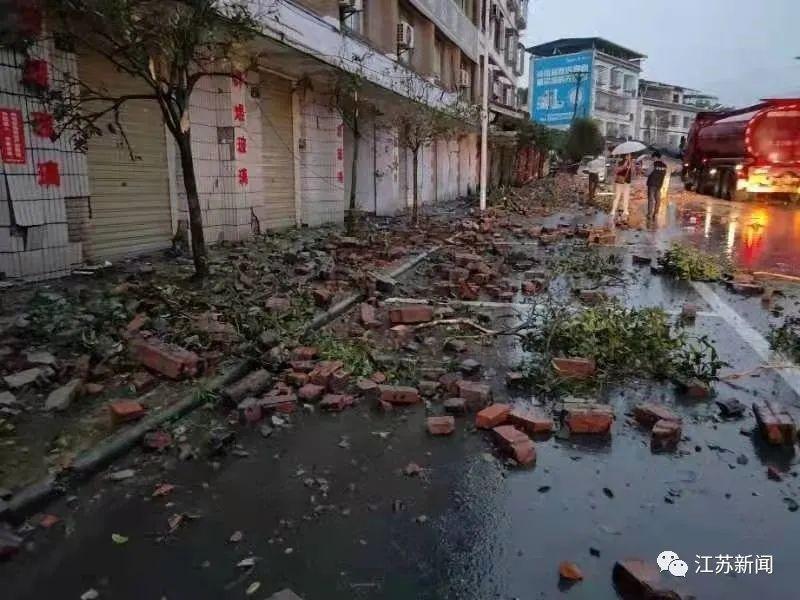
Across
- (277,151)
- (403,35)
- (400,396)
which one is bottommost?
(400,396)

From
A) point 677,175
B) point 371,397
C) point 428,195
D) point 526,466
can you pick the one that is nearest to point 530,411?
point 526,466

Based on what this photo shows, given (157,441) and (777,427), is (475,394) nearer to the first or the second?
(777,427)

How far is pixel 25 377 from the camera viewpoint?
161 inches

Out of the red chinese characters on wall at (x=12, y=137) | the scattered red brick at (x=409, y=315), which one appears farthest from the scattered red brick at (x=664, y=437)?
the red chinese characters on wall at (x=12, y=137)

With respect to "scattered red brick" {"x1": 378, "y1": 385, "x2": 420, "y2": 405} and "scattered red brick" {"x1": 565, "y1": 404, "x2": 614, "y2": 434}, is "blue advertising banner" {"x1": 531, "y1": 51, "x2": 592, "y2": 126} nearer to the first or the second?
"scattered red brick" {"x1": 378, "y1": 385, "x2": 420, "y2": 405}

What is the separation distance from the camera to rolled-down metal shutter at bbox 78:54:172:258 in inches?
317

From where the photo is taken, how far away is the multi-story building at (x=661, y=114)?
232ft

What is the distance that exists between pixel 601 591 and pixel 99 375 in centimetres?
359

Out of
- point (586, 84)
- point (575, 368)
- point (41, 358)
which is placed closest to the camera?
point (41, 358)

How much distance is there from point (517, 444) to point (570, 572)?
1.01m

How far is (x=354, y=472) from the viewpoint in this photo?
327 centimetres

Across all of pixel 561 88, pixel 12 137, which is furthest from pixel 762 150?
pixel 561 88

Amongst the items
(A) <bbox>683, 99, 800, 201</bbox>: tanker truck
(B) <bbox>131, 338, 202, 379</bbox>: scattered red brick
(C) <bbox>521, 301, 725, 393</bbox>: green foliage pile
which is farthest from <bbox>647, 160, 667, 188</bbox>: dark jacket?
(B) <bbox>131, 338, 202, 379</bbox>: scattered red brick

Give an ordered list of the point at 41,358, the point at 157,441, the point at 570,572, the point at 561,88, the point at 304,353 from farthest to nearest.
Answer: the point at 561,88 → the point at 304,353 → the point at 41,358 → the point at 157,441 → the point at 570,572
